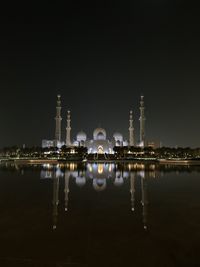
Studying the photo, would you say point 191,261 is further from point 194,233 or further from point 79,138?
point 79,138

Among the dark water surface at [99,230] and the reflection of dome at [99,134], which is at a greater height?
the reflection of dome at [99,134]

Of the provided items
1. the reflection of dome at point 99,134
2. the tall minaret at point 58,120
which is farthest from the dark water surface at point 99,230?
the reflection of dome at point 99,134

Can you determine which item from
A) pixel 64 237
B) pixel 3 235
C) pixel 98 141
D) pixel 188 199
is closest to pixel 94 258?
pixel 64 237

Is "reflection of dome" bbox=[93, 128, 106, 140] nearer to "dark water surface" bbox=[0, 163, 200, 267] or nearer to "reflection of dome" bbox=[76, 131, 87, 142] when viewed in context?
"reflection of dome" bbox=[76, 131, 87, 142]

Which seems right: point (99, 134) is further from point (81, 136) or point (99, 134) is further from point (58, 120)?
point (58, 120)

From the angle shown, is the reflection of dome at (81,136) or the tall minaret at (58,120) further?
the reflection of dome at (81,136)

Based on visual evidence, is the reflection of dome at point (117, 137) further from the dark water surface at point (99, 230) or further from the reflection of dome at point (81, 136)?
the dark water surface at point (99, 230)

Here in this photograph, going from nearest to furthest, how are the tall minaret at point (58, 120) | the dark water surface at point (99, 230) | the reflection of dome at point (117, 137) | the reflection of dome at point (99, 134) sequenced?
the dark water surface at point (99, 230), the tall minaret at point (58, 120), the reflection of dome at point (99, 134), the reflection of dome at point (117, 137)

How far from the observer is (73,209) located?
7074mm

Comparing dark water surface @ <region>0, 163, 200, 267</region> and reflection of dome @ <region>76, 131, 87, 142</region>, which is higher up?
reflection of dome @ <region>76, 131, 87, 142</region>

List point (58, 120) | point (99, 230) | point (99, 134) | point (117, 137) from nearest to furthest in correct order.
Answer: point (99, 230)
point (58, 120)
point (99, 134)
point (117, 137)

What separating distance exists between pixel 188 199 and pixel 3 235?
5.76m

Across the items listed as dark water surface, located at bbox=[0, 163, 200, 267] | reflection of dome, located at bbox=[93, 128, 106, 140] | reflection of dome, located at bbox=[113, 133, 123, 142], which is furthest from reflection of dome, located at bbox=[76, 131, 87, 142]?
dark water surface, located at bbox=[0, 163, 200, 267]

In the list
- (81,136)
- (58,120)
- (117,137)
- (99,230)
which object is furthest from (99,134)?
(99,230)
